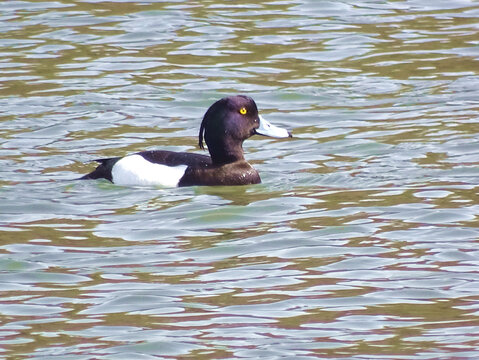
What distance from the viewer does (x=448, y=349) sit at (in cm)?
743

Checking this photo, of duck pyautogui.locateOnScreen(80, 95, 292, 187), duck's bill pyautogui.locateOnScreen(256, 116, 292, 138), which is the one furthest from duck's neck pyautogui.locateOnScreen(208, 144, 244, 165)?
duck's bill pyautogui.locateOnScreen(256, 116, 292, 138)

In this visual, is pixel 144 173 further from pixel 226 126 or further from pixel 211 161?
pixel 226 126

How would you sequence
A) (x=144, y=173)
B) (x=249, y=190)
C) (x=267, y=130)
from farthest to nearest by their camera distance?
(x=267, y=130) → (x=144, y=173) → (x=249, y=190)

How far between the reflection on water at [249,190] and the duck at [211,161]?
14 centimetres

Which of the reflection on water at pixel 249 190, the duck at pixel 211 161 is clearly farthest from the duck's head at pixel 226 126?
the reflection on water at pixel 249 190

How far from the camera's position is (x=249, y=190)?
462 inches

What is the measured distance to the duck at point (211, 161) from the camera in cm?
1193

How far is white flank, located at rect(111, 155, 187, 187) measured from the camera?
1189 centimetres

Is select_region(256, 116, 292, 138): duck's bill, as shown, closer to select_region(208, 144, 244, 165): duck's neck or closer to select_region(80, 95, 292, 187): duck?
select_region(80, 95, 292, 187): duck

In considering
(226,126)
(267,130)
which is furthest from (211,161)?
(267,130)

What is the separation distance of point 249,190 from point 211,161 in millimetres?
579

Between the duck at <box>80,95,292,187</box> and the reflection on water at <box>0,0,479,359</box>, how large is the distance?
14 centimetres

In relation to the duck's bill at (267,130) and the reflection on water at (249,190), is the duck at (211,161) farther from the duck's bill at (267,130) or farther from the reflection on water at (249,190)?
the reflection on water at (249,190)

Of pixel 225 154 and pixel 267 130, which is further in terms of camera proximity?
pixel 267 130
